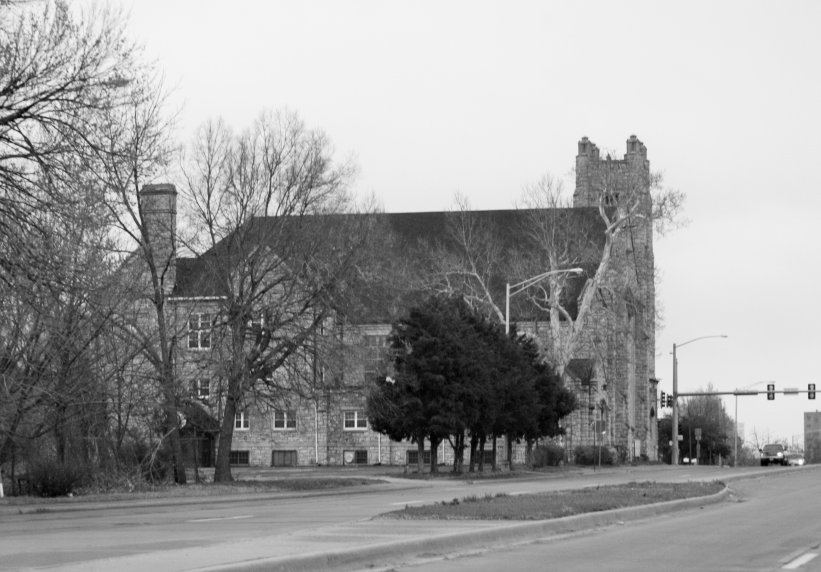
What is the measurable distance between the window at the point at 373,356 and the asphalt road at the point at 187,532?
457 inches

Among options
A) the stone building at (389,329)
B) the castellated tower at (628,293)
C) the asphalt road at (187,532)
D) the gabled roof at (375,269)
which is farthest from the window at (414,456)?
the asphalt road at (187,532)

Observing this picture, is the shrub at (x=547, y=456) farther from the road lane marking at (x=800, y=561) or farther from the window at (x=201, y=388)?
the road lane marking at (x=800, y=561)

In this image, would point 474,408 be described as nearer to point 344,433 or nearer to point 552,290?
point 552,290

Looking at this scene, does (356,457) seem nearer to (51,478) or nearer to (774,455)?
(774,455)

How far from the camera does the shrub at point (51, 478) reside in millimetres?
32844

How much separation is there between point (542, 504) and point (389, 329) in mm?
52248

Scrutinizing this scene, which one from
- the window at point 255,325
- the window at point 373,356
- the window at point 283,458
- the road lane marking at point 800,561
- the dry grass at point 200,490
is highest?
the window at point 255,325

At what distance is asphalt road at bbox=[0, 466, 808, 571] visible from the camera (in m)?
13.5

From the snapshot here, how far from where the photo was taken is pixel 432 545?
15.3m

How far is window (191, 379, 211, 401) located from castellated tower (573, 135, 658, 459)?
31583 millimetres

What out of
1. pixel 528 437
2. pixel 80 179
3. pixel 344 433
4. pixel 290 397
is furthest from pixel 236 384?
pixel 344 433

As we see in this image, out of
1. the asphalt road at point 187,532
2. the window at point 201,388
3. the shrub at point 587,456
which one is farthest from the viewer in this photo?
the shrub at point 587,456

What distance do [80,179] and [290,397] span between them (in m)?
20.1

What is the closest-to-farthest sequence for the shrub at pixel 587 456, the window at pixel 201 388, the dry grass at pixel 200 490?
the dry grass at pixel 200 490
the window at pixel 201 388
the shrub at pixel 587 456
